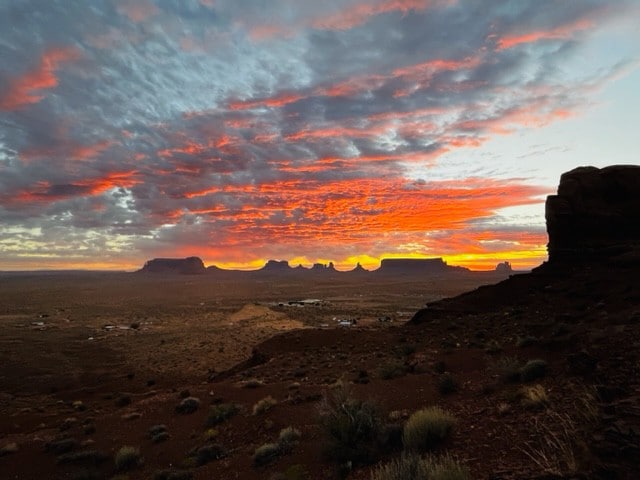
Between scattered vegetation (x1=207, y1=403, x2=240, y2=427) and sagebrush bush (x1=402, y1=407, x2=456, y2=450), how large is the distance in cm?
771

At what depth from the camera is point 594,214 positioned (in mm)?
26688

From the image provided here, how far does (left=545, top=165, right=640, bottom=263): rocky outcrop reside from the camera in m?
26.0

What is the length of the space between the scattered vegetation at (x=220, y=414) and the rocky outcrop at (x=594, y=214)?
25839 mm

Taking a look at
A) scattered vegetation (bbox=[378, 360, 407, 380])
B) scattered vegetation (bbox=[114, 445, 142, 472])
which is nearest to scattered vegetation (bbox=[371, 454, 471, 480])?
scattered vegetation (bbox=[114, 445, 142, 472])

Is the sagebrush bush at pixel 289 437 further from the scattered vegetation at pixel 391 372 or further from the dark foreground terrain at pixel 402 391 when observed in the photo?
the scattered vegetation at pixel 391 372

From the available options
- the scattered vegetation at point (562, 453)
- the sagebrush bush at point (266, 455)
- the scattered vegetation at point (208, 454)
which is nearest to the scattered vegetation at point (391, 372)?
the sagebrush bush at point (266, 455)

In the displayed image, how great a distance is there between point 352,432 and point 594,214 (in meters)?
27.1

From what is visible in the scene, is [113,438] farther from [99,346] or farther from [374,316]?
[374,316]

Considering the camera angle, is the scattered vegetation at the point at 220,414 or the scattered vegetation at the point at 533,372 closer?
the scattered vegetation at the point at 533,372

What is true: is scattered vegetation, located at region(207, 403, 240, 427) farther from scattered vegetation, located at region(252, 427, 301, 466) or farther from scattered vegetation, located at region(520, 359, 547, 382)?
scattered vegetation, located at region(520, 359, 547, 382)

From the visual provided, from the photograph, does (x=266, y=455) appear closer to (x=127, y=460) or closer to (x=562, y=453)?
(x=127, y=460)

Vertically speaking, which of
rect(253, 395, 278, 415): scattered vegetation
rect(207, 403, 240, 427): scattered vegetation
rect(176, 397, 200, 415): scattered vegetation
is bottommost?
rect(176, 397, 200, 415): scattered vegetation

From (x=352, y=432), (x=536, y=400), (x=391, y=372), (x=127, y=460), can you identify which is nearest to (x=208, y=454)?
(x=127, y=460)

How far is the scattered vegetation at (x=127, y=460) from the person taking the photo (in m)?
10.4
